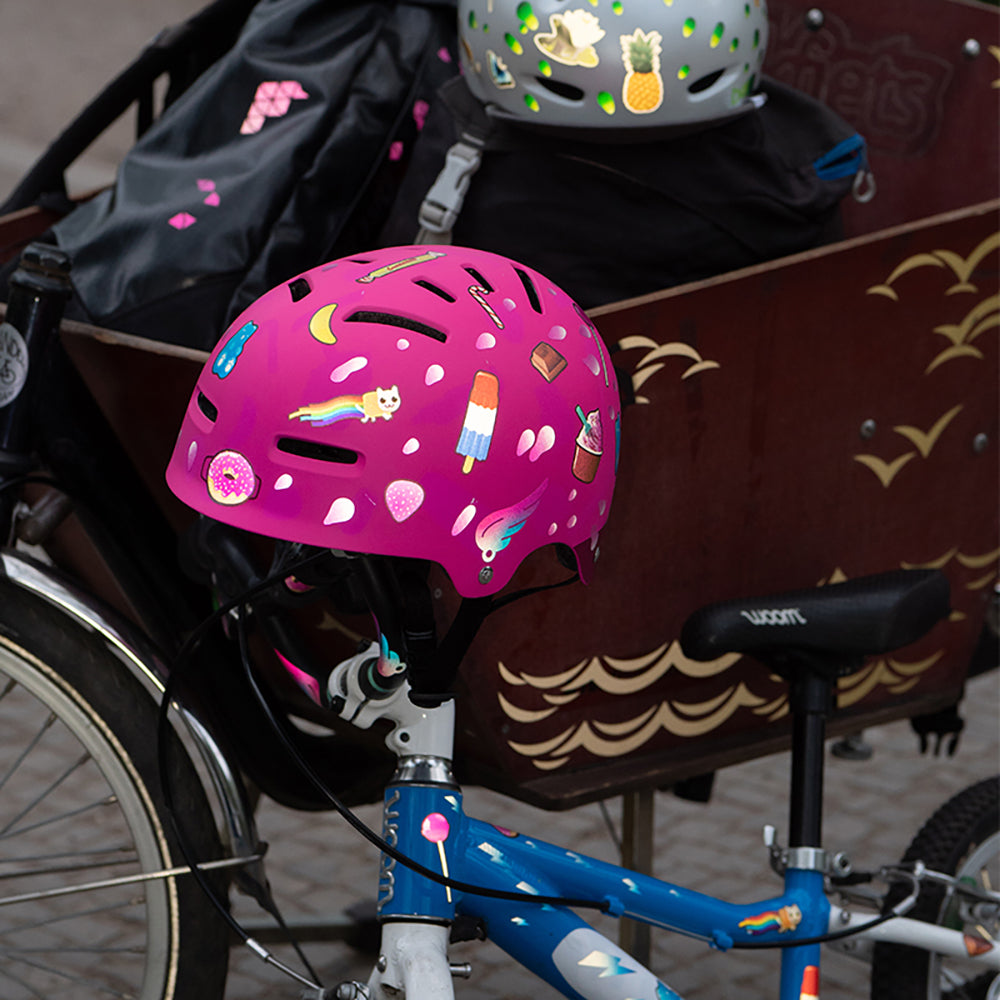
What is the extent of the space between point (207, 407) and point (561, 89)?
82cm

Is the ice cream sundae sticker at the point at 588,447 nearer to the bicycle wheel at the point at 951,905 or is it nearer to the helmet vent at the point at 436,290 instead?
the helmet vent at the point at 436,290

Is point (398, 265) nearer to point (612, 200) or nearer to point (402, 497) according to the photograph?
point (402, 497)

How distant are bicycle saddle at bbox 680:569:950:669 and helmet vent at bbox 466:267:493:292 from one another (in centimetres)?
71

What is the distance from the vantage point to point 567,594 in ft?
6.93

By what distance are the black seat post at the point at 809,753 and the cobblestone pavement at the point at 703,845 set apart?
82cm

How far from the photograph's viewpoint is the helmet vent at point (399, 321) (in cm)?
158

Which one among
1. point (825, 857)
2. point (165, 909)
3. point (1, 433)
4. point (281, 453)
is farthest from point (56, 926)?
point (281, 453)

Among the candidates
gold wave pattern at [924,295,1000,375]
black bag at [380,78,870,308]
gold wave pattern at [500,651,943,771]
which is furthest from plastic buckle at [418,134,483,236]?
gold wave pattern at [924,295,1000,375]

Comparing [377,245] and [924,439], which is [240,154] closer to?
[377,245]

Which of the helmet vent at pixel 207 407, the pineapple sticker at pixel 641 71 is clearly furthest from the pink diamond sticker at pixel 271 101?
the helmet vent at pixel 207 407

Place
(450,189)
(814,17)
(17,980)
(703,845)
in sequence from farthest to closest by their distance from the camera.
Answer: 1. (703,845)
2. (814,17)
3. (17,980)
4. (450,189)

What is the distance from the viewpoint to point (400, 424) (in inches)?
60.3

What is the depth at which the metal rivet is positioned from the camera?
3.00m

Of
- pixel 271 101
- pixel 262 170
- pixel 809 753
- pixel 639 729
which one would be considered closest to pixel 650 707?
pixel 639 729
